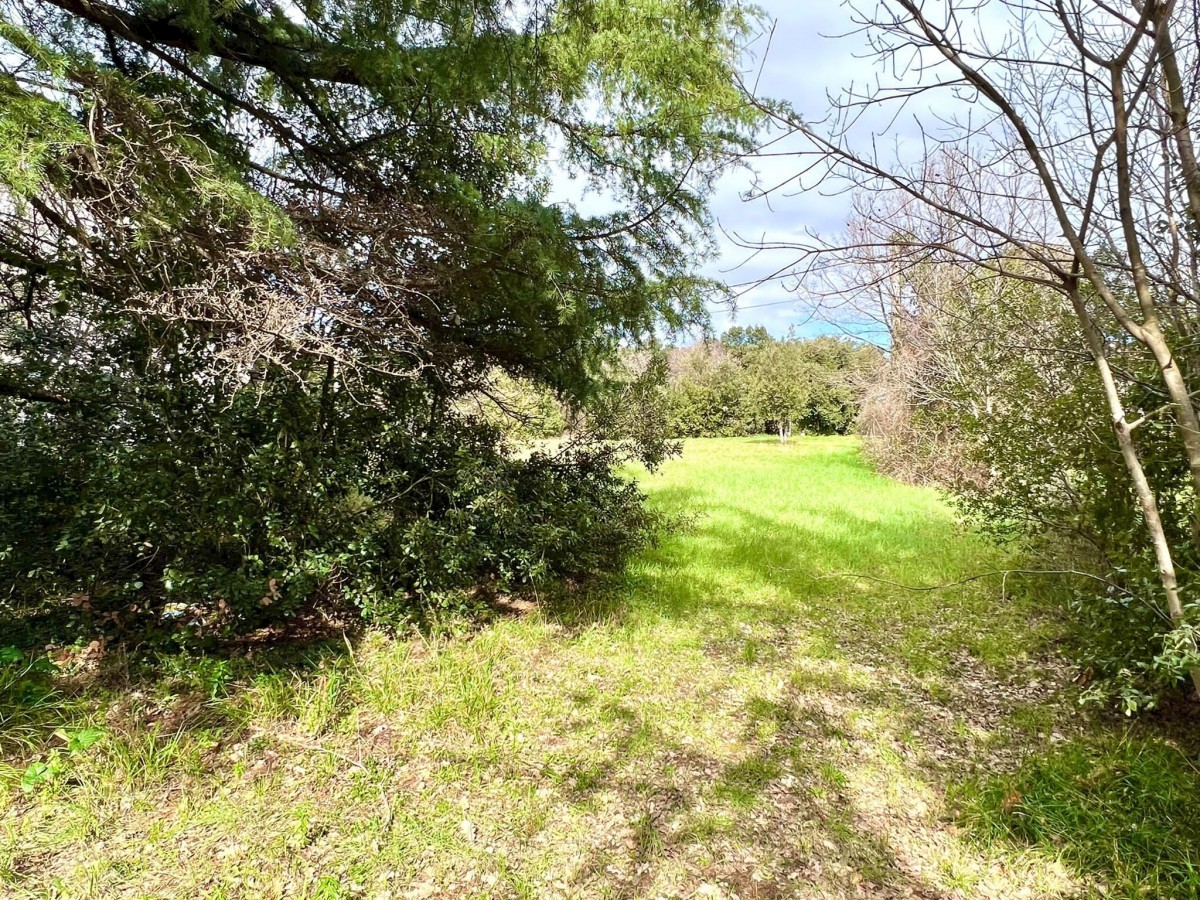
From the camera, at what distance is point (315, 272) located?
9.70 feet

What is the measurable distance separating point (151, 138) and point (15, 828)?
114 inches

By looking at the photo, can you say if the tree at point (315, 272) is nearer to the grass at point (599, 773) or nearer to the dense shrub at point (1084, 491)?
the grass at point (599, 773)

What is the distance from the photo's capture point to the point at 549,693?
3.37 m

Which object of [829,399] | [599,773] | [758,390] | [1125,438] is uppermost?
[758,390]

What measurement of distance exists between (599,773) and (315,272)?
3.14 metres

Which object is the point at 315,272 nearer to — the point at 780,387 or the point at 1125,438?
the point at 1125,438

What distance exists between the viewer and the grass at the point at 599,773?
6.86ft

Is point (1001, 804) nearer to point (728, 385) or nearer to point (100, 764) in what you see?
point (100, 764)

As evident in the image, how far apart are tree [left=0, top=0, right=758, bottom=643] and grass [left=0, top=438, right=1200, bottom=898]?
0.72 meters

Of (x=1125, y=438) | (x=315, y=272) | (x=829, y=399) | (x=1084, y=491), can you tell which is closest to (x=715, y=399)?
(x=829, y=399)

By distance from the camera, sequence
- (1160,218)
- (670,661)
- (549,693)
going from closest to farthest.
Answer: (1160,218)
(549,693)
(670,661)

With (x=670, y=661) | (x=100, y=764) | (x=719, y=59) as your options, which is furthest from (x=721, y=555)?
(x=100, y=764)

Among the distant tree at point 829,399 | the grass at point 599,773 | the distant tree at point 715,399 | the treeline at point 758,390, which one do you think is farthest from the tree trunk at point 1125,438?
the distant tree at point 715,399

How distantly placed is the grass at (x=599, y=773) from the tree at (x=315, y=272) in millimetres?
723
